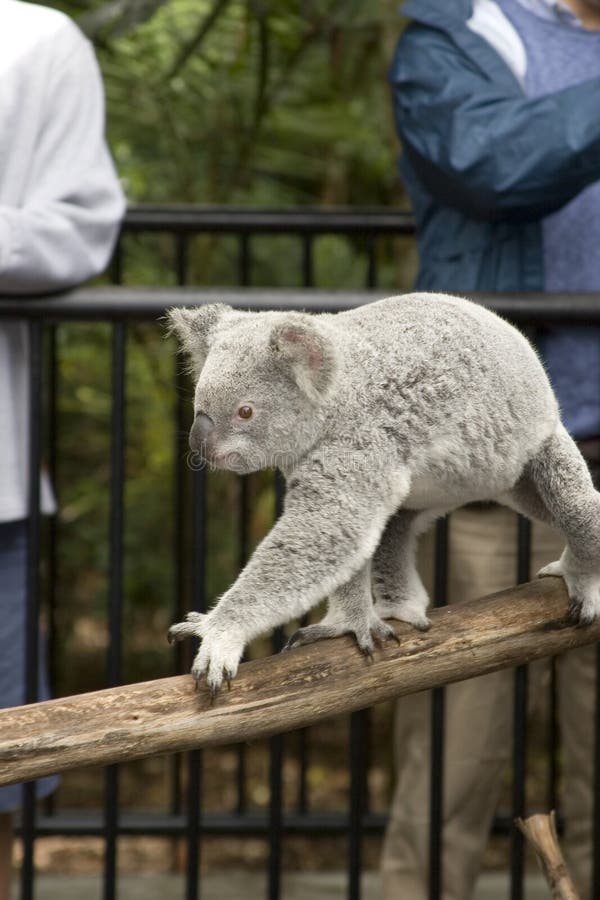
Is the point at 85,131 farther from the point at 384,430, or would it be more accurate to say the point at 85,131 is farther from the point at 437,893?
the point at 437,893

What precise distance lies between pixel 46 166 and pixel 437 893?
3.86 feet

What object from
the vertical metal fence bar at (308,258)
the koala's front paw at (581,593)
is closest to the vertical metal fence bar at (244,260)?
the vertical metal fence bar at (308,258)

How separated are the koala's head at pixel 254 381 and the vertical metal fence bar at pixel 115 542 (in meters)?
0.89

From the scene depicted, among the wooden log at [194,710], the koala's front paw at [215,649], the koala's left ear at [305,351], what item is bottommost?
the wooden log at [194,710]

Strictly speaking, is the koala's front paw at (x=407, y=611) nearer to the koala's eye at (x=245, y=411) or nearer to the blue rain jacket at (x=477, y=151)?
the koala's eye at (x=245, y=411)

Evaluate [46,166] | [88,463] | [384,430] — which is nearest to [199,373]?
[384,430]

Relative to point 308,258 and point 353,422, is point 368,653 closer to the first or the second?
point 353,422

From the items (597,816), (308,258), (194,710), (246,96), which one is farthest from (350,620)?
(246,96)

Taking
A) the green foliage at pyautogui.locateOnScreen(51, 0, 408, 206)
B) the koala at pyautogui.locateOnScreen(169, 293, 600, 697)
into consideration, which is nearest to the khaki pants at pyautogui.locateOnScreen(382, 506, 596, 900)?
the koala at pyautogui.locateOnScreen(169, 293, 600, 697)

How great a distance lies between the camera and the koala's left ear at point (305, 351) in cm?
102

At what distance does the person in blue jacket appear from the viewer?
6.05 feet

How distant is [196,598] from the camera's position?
193 cm

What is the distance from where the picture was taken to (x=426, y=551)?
2.31 meters

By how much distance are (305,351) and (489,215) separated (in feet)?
3.19
